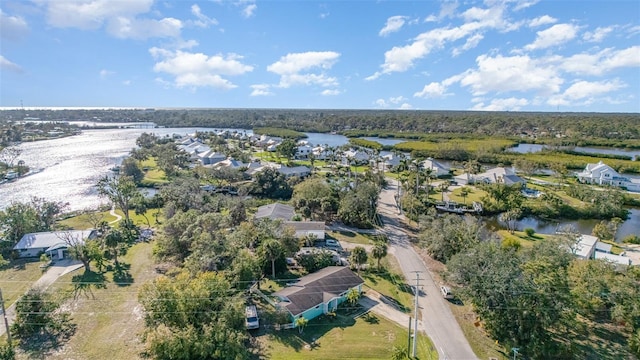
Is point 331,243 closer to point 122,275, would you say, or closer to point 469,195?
point 122,275

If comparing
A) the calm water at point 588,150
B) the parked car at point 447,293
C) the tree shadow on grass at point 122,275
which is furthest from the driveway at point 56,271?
the calm water at point 588,150

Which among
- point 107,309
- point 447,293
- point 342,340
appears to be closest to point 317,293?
point 342,340

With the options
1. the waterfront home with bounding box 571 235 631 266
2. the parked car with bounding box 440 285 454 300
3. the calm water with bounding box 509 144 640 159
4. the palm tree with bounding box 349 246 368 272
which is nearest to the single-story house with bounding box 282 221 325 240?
the palm tree with bounding box 349 246 368 272

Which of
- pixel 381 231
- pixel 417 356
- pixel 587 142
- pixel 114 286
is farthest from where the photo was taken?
pixel 587 142

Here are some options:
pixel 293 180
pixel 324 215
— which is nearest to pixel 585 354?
pixel 324 215

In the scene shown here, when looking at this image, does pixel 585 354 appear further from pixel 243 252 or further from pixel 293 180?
pixel 293 180

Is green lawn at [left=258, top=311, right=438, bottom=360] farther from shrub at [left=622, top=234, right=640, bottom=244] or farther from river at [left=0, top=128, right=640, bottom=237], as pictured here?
shrub at [left=622, top=234, right=640, bottom=244]

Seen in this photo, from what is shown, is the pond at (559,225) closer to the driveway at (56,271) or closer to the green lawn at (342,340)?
the green lawn at (342,340)
